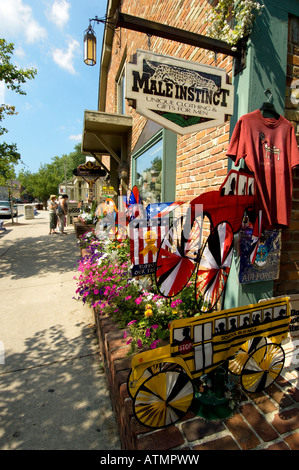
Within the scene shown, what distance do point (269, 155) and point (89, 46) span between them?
5979mm

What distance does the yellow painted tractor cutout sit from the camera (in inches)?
58.2

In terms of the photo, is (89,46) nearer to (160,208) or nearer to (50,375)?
(160,208)

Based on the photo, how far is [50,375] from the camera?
261 centimetres

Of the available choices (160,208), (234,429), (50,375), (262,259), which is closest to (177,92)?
(160,208)

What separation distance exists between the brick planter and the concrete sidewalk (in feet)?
1.44

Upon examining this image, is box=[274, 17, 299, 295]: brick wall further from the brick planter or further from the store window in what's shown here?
the store window

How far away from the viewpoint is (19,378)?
257cm

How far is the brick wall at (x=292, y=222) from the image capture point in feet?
7.77

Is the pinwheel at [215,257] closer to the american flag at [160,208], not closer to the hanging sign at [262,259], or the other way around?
the hanging sign at [262,259]

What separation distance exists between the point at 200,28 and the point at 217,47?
1.17m

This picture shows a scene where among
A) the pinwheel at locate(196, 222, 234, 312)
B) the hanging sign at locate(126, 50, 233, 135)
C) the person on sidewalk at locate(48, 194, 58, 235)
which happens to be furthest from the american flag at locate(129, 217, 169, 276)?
the person on sidewalk at locate(48, 194, 58, 235)

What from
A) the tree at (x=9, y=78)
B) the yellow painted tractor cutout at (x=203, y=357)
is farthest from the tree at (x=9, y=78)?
the yellow painted tractor cutout at (x=203, y=357)
